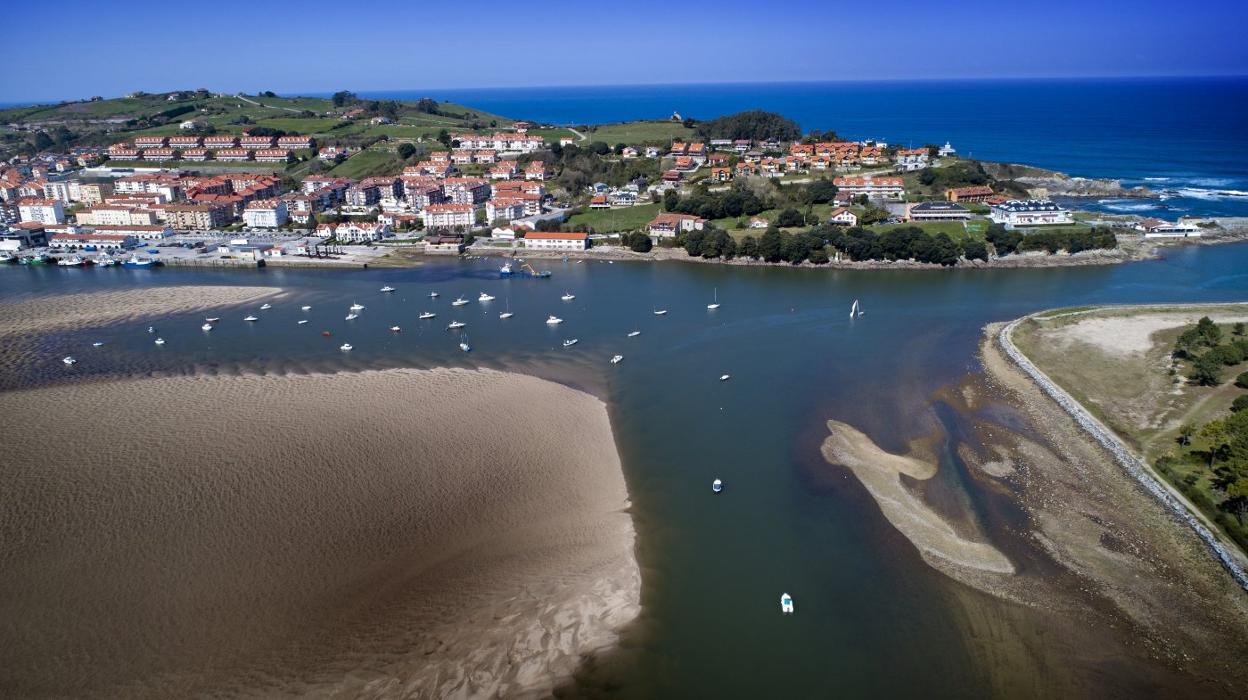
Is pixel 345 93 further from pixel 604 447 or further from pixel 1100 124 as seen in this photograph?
pixel 1100 124

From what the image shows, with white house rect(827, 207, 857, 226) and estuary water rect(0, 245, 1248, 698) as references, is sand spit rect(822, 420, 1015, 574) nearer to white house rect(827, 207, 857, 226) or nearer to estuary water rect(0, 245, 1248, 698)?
estuary water rect(0, 245, 1248, 698)

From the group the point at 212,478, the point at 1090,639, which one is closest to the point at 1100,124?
the point at 1090,639

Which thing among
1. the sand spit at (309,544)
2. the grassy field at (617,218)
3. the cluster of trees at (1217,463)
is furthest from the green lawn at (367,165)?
the cluster of trees at (1217,463)

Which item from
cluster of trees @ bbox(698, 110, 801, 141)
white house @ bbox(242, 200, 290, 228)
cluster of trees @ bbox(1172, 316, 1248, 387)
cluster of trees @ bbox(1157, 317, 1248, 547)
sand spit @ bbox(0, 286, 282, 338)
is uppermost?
cluster of trees @ bbox(698, 110, 801, 141)

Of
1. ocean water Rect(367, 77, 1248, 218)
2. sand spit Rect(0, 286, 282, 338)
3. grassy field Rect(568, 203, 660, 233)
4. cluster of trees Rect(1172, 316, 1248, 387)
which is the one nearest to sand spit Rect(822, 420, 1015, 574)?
cluster of trees Rect(1172, 316, 1248, 387)

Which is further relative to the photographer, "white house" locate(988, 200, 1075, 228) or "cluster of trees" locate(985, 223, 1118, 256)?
"white house" locate(988, 200, 1075, 228)

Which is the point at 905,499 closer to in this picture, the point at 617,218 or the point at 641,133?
the point at 617,218
